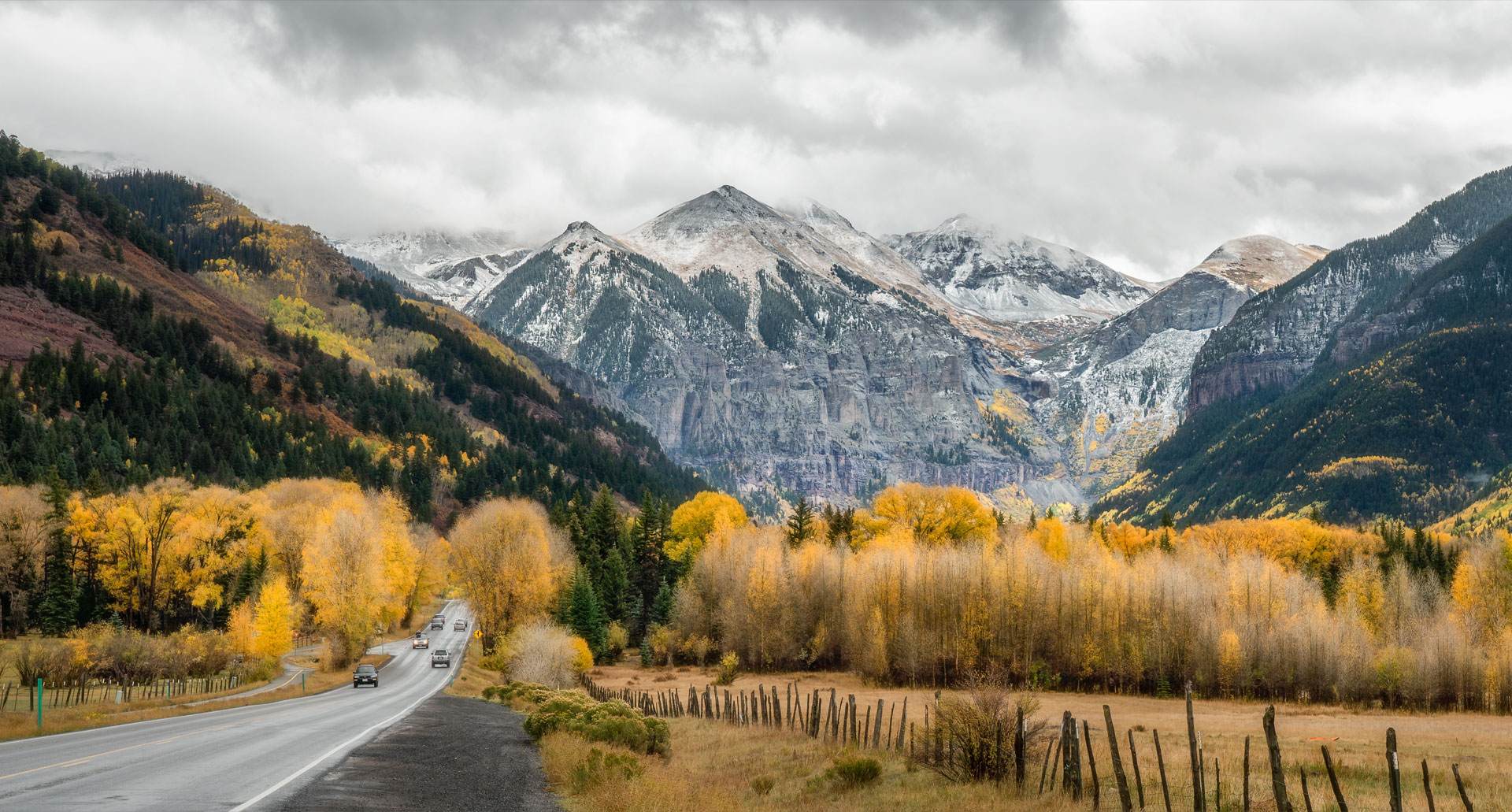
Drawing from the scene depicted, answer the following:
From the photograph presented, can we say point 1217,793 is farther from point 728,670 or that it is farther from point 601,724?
point 728,670

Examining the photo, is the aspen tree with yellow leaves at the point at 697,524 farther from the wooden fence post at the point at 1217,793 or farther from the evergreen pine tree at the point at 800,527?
the wooden fence post at the point at 1217,793

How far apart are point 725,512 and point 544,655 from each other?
62332 mm

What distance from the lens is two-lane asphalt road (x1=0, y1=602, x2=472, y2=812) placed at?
58.7 feet

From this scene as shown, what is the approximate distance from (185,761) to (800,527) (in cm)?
10587

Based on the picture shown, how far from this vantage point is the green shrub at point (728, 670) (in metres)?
93.6

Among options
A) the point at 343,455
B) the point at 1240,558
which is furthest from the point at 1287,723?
the point at 343,455

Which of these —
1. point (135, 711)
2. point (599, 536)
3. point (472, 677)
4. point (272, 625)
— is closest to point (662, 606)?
point (599, 536)

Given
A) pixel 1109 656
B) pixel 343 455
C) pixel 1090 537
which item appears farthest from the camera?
pixel 343 455

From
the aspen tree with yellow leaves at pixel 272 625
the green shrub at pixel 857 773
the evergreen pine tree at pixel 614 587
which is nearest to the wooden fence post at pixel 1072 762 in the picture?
the green shrub at pixel 857 773

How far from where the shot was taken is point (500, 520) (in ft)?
333

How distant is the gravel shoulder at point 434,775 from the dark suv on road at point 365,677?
37648 millimetres

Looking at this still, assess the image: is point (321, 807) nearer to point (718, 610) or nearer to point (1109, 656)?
point (1109, 656)

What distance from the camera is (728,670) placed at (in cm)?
9494

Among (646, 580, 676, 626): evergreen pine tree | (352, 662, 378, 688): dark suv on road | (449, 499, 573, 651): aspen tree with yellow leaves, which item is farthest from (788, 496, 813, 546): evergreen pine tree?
(352, 662, 378, 688): dark suv on road
